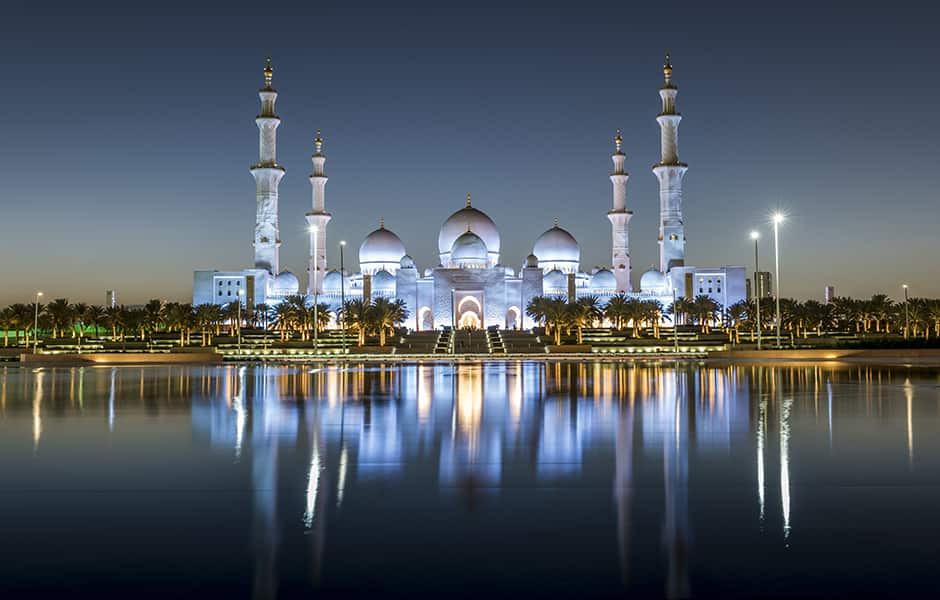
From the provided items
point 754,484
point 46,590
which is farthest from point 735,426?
point 46,590

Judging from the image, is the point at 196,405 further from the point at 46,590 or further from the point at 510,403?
the point at 46,590

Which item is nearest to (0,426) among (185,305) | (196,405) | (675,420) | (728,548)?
(196,405)

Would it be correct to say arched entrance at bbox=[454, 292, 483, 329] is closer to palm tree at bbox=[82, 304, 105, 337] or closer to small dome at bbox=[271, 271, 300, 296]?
small dome at bbox=[271, 271, 300, 296]

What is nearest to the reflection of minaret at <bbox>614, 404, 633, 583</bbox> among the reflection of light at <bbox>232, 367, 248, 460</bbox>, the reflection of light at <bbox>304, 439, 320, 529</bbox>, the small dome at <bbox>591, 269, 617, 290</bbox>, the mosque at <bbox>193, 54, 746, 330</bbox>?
the reflection of light at <bbox>304, 439, 320, 529</bbox>

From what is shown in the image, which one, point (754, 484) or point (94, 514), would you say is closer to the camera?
Result: point (94, 514)

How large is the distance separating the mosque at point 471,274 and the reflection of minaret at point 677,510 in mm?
59461

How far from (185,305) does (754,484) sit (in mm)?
53746

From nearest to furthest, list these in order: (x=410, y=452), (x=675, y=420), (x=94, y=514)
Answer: (x=94, y=514) < (x=410, y=452) < (x=675, y=420)

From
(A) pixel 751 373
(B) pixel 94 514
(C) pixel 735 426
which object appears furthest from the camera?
(A) pixel 751 373

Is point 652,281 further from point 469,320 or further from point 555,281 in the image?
point 469,320

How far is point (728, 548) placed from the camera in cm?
583

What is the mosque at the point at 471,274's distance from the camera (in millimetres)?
70188

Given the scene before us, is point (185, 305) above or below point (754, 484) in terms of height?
above

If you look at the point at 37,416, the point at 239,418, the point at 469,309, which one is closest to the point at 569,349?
the point at 469,309
